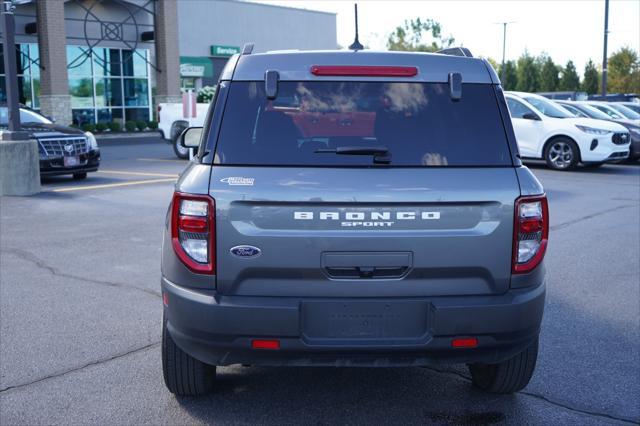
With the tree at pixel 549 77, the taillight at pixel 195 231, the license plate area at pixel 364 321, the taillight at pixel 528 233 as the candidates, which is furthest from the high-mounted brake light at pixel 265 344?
the tree at pixel 549 77

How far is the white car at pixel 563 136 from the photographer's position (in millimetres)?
17250

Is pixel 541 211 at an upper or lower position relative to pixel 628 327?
upper

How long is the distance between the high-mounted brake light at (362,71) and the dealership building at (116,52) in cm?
3119

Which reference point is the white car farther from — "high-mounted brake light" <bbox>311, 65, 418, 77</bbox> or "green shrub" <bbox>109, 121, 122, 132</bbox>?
"green shrub" <bbox>109, 121, 122, 132</bbox>

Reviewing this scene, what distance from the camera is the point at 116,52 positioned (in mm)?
37219

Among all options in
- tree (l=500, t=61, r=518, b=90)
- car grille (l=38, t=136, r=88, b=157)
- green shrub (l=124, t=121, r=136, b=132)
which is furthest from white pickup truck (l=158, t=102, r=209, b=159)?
tree (l=500, t=61, r=518, b=90)

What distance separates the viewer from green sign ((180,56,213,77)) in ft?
142

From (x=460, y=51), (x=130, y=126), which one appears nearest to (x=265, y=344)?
(x=460, y=51)

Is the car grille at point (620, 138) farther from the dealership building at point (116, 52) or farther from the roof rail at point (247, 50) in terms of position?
the dealership building at point (116, 52)

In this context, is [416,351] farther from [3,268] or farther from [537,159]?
[537,159]

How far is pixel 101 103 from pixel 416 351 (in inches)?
1396

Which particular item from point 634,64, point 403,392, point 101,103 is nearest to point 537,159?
point 403,392

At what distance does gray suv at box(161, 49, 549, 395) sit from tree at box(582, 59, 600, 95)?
78.0m

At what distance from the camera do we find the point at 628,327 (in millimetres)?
5648
